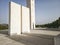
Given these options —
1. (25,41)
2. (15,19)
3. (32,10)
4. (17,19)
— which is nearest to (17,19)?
(17,19)

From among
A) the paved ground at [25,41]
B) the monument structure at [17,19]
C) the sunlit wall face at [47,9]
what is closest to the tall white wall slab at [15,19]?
the monument structure at [17,19]

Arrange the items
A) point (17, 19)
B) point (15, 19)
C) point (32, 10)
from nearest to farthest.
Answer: point (15, 19) → point (17, 19) → point (32, 10)

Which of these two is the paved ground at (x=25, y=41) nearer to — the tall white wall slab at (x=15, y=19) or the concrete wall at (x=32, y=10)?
A: the tall white wall slab at (x=15, y=19)

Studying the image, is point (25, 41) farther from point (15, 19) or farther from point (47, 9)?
point (47, 9)

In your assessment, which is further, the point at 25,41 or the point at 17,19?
the point at 17,19

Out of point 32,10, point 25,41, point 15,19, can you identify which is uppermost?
point 32,10

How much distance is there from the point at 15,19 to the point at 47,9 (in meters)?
12.2

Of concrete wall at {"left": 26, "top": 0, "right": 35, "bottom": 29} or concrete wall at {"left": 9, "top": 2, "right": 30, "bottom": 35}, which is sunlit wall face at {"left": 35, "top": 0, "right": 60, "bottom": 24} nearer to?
concrete wall at {"left": 26, "top": 0, "right": 35, "bottom": 29}

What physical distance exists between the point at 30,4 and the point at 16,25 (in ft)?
35.6

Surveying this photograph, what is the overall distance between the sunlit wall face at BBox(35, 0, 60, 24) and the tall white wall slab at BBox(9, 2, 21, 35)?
9100 millimetres

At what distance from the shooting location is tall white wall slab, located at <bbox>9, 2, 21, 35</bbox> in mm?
11244

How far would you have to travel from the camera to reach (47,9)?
2303cm

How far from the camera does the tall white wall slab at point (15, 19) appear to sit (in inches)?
443

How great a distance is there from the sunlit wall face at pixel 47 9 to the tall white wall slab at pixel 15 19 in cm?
910
